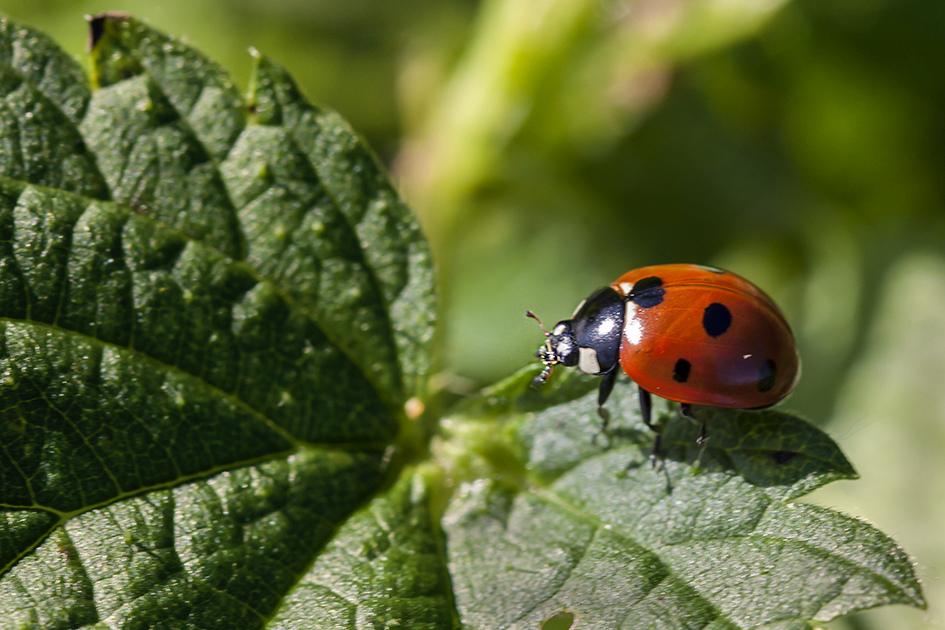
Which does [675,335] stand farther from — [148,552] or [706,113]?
[706,113]

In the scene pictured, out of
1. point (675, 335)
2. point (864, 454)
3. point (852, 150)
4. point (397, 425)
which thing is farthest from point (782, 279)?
point (397, 425)

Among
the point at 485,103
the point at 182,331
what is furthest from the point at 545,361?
the point at 485,103

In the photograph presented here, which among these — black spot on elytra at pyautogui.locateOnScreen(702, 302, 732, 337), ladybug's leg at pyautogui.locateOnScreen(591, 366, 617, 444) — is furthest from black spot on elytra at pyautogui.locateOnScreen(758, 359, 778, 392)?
ladybug's leg at pyautogui.locateOnScreen(591, 366, 617, 444)

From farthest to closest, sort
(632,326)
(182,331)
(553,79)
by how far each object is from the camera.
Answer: (553,79)
(632,326)
(182,331)

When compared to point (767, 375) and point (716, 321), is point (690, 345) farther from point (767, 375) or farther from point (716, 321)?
point (767, 375)

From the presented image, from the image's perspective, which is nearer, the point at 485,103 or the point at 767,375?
the point at 767,375
